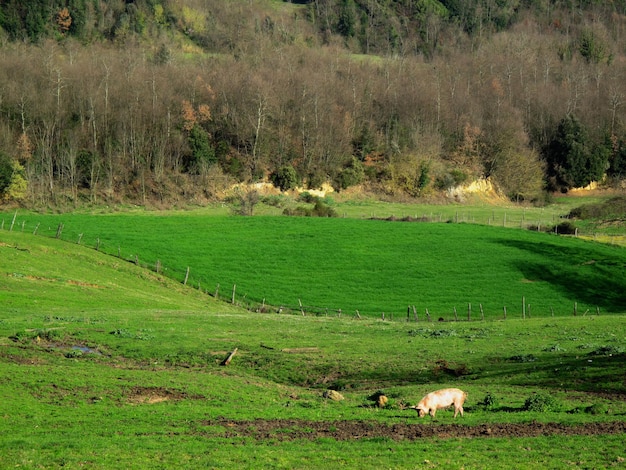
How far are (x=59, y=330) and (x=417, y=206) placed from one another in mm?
97058

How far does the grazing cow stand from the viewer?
26453 mm

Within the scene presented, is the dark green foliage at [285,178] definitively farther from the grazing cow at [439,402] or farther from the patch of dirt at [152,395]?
the grazing cow at [439,402]

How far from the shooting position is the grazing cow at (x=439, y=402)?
26453 millimetres

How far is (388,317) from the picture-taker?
207 ft

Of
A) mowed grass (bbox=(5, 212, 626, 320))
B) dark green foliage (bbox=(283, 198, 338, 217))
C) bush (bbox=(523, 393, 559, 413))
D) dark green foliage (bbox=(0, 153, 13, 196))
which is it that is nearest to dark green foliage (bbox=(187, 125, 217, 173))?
dark green foliage (bbox=(283, 198, 338, 217))

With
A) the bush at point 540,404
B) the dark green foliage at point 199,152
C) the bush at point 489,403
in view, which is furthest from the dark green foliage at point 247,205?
the bush at point 540,404

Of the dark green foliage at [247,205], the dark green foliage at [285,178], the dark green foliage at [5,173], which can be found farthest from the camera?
the dark green foliage at [285,178]

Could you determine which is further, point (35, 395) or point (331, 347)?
point (331, 347)

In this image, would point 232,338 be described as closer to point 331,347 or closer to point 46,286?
point 331,347

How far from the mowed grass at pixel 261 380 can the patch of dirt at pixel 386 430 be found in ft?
1.59

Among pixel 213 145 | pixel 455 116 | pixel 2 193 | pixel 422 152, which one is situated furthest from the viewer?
pixel 455 116

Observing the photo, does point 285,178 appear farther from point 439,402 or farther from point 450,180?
point 439,402

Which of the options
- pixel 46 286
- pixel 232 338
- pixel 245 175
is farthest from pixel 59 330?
pixel 245 175

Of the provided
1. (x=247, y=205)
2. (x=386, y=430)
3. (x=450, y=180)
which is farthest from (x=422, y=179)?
(x=386, y=430)
